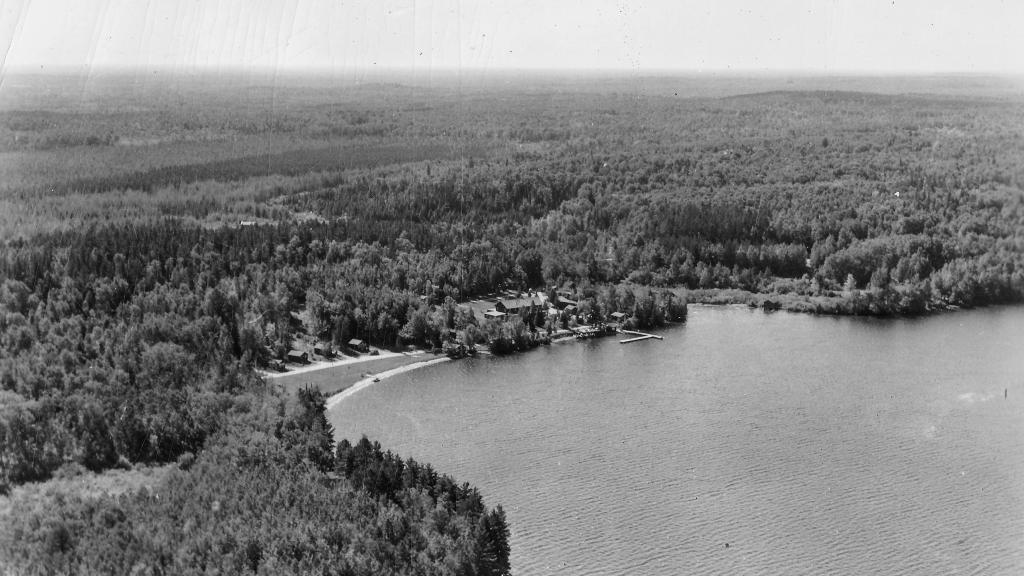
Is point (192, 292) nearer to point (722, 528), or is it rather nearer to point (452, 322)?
point (452, 322)

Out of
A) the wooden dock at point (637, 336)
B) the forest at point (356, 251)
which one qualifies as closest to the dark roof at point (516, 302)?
the forest at point (356, 251)

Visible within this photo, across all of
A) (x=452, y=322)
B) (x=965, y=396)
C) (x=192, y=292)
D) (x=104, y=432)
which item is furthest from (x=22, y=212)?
(x=965, y=396)

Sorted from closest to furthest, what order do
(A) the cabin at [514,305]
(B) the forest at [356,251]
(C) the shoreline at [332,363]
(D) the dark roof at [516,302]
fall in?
(B) the forest at [356,251] → (C) the shoreline at [332,363] → (A) the cabin at [514,305] → (D) the dark roof at [516,302]

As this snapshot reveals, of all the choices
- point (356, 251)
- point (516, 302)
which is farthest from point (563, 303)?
point (356, 251)

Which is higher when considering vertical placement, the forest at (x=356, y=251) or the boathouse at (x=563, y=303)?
the forest at (x=356, y=251)

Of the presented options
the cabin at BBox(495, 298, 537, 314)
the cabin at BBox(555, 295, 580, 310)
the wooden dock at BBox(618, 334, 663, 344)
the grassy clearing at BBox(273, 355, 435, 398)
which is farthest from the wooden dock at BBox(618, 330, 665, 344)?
the grassy clearing at BBox(273, 355, 435, 398)

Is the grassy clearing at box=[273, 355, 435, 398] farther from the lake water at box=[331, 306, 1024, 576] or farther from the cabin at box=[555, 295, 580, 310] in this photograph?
the cabin at box=[555, 295, 580, 310]

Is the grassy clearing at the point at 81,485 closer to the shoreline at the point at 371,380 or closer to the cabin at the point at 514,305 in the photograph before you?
the shoreline at the point at 371,380
